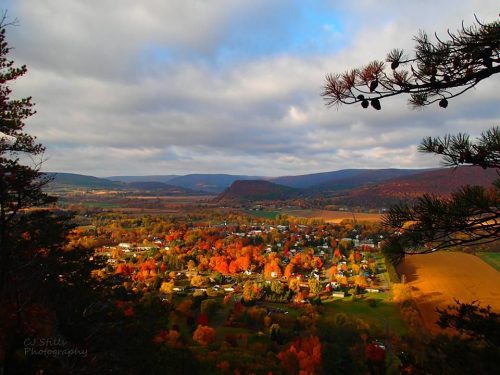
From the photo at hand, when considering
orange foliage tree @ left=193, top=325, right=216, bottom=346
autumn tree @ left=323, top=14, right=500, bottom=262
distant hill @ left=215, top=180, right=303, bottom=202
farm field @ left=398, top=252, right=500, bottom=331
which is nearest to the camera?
autumn tree @ left=323, top=14, right=500, bottom=262

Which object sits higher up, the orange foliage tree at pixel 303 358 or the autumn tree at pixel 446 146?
the autumn tree at pixel 446 146

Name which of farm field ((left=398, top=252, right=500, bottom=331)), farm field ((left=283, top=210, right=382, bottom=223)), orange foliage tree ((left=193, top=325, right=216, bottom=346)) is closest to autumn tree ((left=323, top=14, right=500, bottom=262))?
orange foliage tree ((left=193, top=325, right=216, bottom=346))

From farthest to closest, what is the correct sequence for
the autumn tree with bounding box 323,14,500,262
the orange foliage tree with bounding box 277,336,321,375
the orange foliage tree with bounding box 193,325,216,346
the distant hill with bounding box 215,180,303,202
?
the distant hill with bounding box 215,180,303,202 < the orange foliage tree with bounding box 193,325,216,346 < the orange foliage tree with bounding box 277,336,321,375 < the autumn tree with bounding box 323,14,500,262

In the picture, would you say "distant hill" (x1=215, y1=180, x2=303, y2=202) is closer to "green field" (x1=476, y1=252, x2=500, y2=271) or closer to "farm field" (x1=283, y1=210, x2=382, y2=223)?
"farm field" (x1=283, y1=210, x2=382, y2=223)

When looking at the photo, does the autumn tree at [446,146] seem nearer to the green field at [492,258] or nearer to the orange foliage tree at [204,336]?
the orange foliage tree at [204,336]

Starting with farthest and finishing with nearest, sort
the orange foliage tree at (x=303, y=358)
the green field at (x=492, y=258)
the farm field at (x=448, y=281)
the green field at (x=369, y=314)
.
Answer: the green field at (x=492, y=258) → the farm field at (x=448, y=281) → the green field at (x=369, y=314) → the orange foliage tree at (x=303, y=358)

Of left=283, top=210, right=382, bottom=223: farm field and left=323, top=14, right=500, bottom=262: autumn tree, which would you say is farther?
left=283, top=210, right=382, bottom=223: farm field

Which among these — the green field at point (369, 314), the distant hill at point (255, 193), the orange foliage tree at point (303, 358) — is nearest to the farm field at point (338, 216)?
the green field at point (369, 314)
